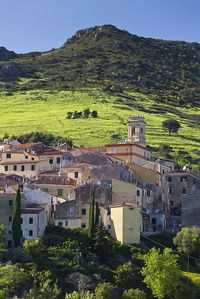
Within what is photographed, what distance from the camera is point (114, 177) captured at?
316ft

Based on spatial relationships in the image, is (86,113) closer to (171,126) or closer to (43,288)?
(171,126)

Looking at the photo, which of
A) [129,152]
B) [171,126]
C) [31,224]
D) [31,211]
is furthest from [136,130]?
[31,224]

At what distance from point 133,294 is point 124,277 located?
3718mm

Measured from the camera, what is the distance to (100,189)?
300 feet

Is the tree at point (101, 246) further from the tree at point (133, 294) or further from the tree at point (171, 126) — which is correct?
the tree at point (171, 126)

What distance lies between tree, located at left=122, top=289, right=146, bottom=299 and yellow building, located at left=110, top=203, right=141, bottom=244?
37.5ft

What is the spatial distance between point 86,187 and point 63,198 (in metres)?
3.96

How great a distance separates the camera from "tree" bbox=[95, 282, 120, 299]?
2759 inches

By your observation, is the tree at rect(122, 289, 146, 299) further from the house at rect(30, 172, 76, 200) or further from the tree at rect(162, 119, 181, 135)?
the tree at rect(162, 119, 181, 135)

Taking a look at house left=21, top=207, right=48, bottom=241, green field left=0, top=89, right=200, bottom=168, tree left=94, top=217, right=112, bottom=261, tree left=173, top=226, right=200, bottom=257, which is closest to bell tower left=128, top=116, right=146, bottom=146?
green field left=0, top=89, right=200, bottom=168

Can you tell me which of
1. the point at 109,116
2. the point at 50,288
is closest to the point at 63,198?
the point at 50,288

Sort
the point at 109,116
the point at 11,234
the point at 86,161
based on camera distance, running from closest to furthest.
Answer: the point at 11,234
the point at 86,161
the point at 109,116

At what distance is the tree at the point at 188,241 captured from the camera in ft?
277

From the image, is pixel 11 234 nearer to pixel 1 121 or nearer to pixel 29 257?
pixel 29 257
